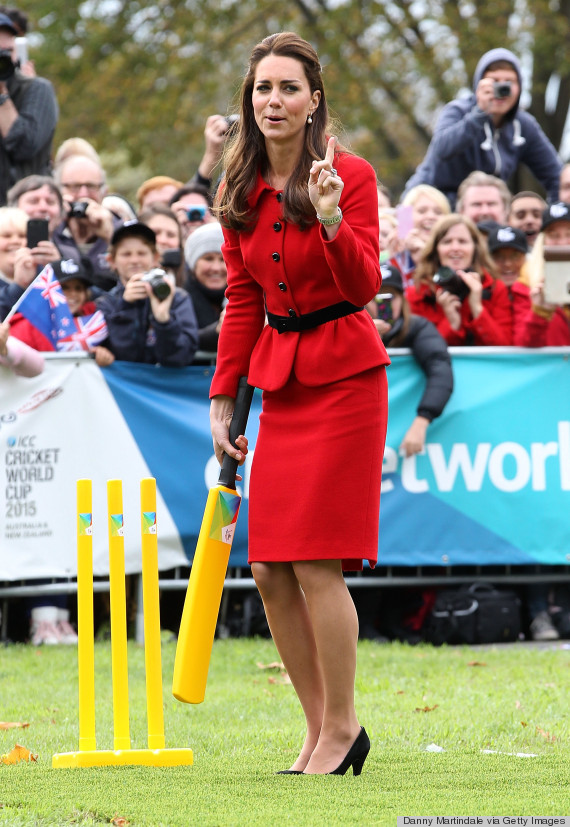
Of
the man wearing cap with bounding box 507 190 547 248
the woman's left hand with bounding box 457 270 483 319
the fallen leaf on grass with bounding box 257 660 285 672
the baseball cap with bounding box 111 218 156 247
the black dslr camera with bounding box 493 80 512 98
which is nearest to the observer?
the fallen leaf on grass with bounding box 257 660 285 672

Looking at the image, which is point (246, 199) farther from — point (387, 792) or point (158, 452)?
point (158, 452)

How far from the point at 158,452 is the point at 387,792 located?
4528 millimetres

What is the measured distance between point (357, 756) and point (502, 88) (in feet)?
24.2

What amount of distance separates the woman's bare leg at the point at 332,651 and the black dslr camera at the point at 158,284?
3.90 metres

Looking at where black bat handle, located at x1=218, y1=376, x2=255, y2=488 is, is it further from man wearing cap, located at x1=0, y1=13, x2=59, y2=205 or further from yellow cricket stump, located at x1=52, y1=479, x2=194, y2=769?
man wearing cap, located at x1=0, y1=13, x2=59, y2=205

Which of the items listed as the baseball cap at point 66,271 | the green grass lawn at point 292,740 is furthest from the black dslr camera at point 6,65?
the green grass lawn at point 292,740

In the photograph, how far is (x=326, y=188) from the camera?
424 cm

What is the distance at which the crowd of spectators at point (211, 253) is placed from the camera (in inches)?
335

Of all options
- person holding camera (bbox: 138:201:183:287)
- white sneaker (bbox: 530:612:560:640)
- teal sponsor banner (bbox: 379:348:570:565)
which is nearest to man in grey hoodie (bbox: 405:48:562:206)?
person holding camera (bbox: 138:201:183:287)

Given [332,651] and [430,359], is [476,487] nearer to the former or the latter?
[430,359]

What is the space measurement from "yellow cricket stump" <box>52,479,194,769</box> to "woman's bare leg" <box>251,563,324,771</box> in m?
0.38

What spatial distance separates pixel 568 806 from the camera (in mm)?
3861

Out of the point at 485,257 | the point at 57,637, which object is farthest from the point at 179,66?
the point at 57,637

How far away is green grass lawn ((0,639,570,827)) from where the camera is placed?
3.96 m
